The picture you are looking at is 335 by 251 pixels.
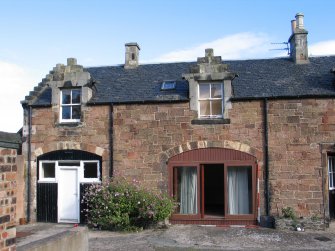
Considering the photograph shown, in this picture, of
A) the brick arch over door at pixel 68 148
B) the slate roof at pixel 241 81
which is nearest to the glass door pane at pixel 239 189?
the slate roof at pixel 241 81

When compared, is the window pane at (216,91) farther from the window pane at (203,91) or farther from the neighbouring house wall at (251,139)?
the neighbouring house wall at (251,139)

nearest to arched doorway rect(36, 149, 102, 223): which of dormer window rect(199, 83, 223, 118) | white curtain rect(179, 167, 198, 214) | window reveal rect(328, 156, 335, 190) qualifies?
white curtain rect(179, 167, 198, 214)

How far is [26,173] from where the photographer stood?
15422mm

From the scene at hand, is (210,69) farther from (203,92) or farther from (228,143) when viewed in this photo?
(228,143)

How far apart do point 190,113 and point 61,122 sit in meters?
5.33

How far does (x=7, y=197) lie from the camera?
15.2 feet

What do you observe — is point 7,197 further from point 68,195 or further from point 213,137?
point 68,195

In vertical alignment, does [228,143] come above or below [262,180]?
above

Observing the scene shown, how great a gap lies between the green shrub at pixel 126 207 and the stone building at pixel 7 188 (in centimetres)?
861

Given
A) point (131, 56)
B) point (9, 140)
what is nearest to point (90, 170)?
point (131, 56)

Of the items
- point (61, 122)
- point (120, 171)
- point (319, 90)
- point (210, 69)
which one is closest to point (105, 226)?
point (120, 171)

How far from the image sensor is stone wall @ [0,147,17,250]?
4529mm

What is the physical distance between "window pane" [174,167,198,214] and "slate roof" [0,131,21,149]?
1015 centimetres

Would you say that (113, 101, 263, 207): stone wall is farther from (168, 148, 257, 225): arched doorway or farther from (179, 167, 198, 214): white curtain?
(179, 167, 198, 214): white curtain
